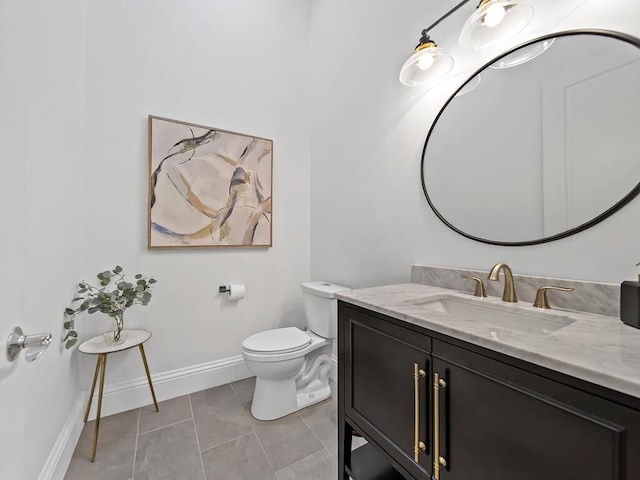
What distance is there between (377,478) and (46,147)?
77.0 inches

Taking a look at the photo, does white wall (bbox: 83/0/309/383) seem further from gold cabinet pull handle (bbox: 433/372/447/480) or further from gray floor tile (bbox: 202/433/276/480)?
gold cabinet pull handle (bbox: 433/372/447/480)

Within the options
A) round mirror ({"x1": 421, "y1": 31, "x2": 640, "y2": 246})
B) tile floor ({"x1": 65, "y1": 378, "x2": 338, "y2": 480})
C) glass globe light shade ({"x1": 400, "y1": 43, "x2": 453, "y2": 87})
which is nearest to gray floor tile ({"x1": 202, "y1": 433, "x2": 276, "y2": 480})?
tile floor ({"x1": 65, "y1": 378, "x2": 338, "y2": 480})

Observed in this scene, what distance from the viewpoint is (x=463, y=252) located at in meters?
1.31

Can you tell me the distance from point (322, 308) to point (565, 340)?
1427mm

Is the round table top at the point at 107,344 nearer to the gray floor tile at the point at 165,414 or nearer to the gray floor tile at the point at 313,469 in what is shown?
the gray floor tile at the point at 165,414

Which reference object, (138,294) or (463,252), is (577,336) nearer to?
(463,252)

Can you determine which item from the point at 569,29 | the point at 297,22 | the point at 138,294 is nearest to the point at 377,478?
the point at 138,294

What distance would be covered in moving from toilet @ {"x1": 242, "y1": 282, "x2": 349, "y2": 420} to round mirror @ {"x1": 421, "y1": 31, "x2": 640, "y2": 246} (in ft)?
3.23

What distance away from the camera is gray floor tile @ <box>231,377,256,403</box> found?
189cm

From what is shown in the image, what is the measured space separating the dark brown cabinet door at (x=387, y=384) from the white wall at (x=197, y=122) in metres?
1.28

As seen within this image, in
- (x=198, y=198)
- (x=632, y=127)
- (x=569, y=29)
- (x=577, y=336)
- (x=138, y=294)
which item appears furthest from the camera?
(x=198, y=198)

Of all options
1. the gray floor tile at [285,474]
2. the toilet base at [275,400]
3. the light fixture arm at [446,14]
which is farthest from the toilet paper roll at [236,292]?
the light fixture arm at [446,14]

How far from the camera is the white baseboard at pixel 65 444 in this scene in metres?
1.13

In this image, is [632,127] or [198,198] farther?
[198,198]
